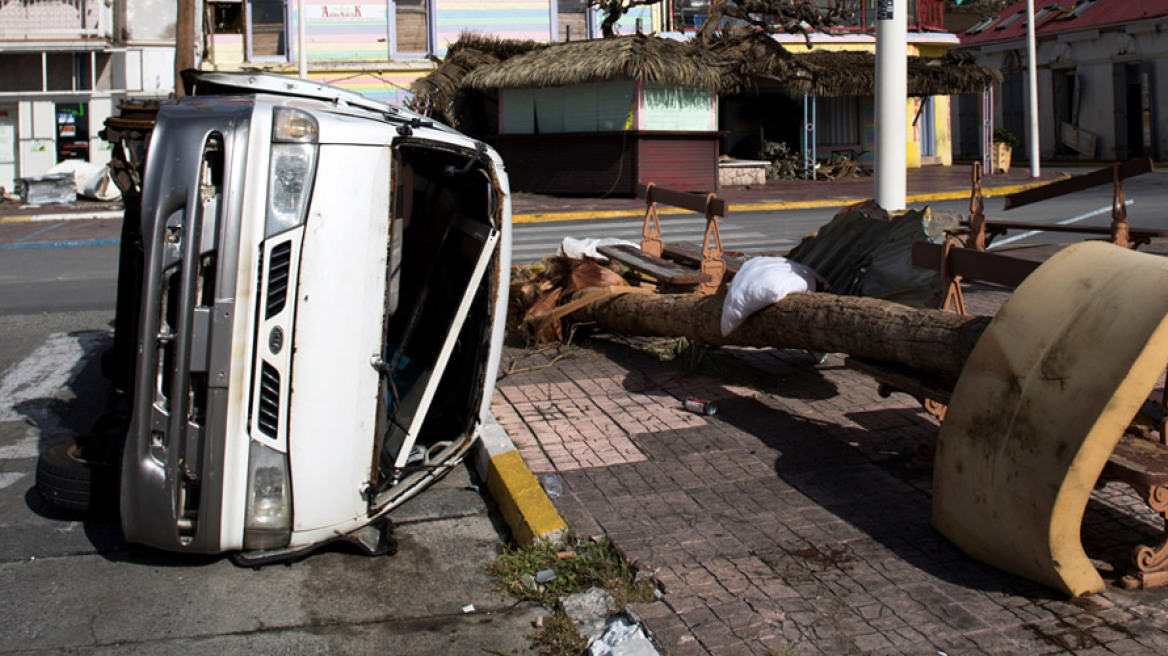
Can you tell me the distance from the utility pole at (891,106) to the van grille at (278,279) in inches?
236

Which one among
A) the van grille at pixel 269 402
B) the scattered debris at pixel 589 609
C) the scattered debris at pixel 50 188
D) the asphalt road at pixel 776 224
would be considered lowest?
the scattered debris at pixel 589 609

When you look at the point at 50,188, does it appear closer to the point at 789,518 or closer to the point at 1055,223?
the point at 1055,223

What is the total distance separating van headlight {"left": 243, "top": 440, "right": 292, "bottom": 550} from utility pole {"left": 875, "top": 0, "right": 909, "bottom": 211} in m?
6.07

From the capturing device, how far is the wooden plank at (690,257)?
27.5 feet

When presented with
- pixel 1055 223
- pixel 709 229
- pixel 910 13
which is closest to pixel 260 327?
pixel 709 229

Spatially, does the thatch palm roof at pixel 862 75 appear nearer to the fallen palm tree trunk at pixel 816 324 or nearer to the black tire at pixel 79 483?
the fallen palm tree trunk at pixel 816 324

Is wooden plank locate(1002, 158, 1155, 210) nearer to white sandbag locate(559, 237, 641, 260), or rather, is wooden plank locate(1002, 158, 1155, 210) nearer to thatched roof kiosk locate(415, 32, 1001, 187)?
white sandbag locate(559, 237, 641, 260)

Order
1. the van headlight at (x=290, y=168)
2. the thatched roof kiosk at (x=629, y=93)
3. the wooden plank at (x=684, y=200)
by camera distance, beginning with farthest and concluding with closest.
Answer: the thatched roof kiosk at (x=629, y=93) → the wooden plank at (x=684, y=200) → the van headlight at (x=290, y=168)

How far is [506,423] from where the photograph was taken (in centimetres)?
613

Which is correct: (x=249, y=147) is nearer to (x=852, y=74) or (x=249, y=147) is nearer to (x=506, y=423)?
(x=506, y=423)

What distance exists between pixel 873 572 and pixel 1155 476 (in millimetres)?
1015

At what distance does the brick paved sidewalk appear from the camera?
3.60 m

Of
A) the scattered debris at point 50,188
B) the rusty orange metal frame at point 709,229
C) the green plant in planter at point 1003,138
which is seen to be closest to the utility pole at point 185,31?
the rusty orange metal frame at point 709,229

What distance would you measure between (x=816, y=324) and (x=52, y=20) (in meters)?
26.6
